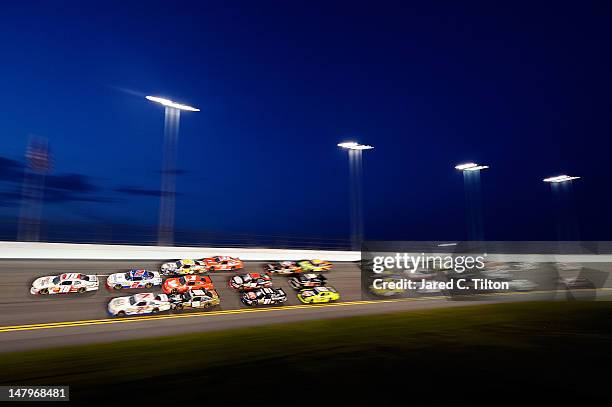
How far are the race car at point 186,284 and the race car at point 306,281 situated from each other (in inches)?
158

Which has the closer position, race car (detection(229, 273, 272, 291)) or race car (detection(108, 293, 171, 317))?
race car (detection(108, 293, 171, 317))

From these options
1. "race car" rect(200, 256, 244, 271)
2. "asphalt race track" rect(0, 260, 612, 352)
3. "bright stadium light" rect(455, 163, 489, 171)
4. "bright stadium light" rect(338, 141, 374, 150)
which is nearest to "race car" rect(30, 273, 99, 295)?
"asphalt race track" rect(0, 260, 612, 352)

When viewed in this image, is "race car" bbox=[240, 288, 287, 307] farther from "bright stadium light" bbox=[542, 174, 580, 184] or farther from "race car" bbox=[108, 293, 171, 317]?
"bright stadium light" bbox=[542, 174, 580, 184]

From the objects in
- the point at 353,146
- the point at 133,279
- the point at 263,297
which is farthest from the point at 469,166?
the point at 133,279

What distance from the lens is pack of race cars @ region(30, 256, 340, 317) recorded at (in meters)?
11.6

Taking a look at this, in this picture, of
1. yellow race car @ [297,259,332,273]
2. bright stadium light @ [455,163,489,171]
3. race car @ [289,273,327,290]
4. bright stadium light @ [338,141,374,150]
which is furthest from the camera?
bright stadium light @ [455,163,489,171]

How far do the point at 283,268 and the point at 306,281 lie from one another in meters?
1.50

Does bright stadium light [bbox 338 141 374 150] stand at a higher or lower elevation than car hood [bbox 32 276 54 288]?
higher

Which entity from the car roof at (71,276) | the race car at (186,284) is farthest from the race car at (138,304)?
the car roof at (71,276)

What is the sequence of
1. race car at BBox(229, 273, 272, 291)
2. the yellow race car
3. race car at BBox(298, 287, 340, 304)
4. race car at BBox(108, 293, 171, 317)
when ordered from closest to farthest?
race car at BBox(108, 293, 171, 317) < race car at BBox(229, 273, 272, 291) < race car at BBox(298, 287, 340, 304) < the yellow race car

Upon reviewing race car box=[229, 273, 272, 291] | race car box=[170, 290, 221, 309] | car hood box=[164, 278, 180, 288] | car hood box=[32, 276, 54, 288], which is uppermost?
car hood box=[32, 276, 54, 288]

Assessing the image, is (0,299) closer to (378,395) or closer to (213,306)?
(213,306)

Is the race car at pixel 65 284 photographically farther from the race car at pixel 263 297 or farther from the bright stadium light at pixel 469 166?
the bright stadium light at pixel 469 166

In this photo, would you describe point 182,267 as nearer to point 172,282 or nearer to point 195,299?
point 172,282
